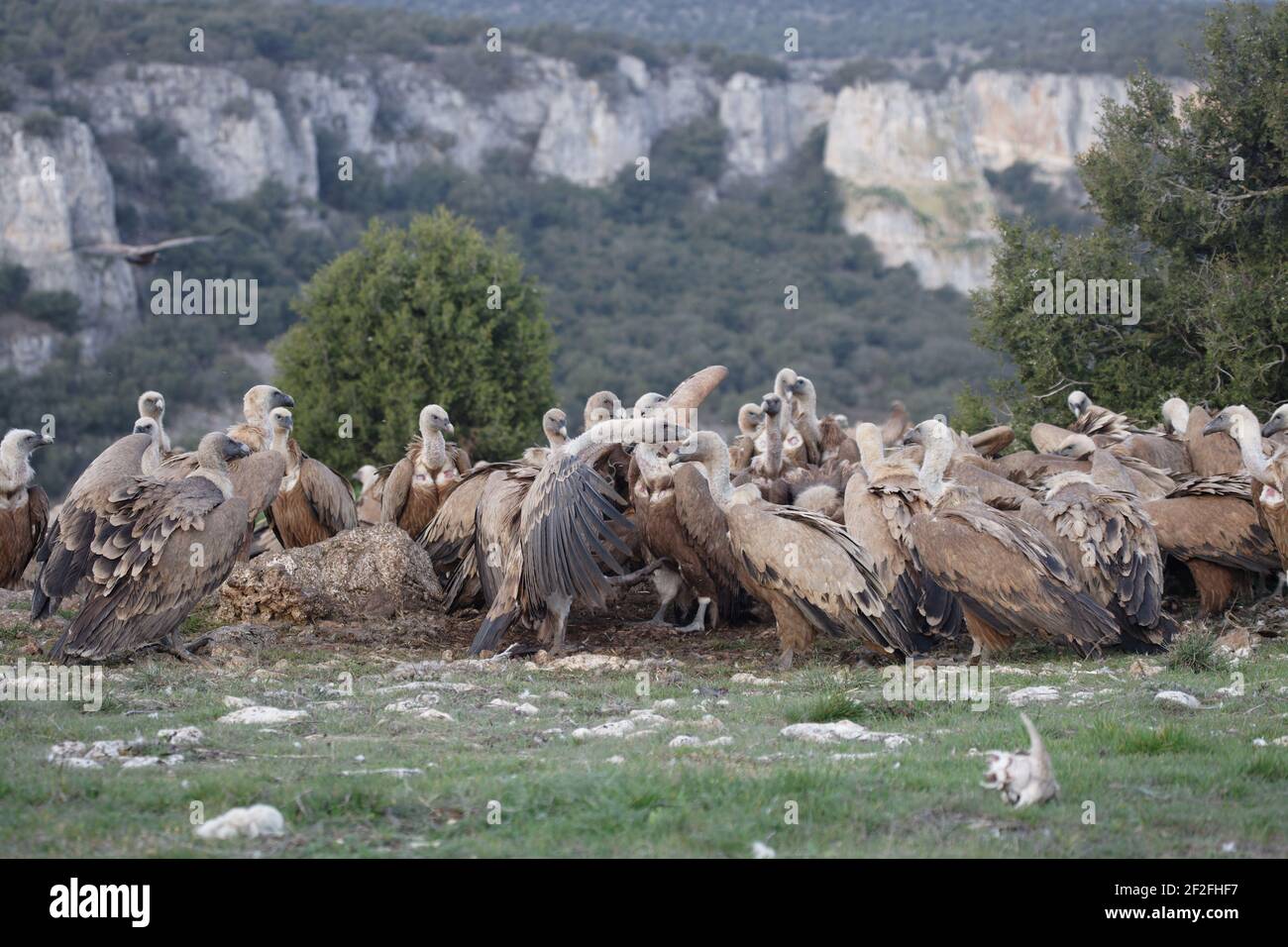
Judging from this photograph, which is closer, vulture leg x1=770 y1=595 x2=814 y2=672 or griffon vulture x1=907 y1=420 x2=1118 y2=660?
griffon vulture x1=907 y1=420 x2=1118 y2=660

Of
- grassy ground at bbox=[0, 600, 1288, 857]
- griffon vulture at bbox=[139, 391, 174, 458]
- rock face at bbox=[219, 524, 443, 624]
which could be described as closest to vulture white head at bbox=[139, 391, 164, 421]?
griffon vulture at bbox=[139, 391, 174, 458]

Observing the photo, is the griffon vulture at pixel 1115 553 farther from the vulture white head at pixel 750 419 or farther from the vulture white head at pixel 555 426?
the vulture white head at pixel 750 419

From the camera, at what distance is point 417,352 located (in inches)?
1026

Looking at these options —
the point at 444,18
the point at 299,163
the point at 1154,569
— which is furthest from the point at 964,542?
the point at 444,18

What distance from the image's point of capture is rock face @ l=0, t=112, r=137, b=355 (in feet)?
178

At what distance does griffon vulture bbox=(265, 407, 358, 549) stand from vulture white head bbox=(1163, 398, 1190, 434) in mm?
7863

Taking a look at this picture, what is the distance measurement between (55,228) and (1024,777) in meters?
55.8

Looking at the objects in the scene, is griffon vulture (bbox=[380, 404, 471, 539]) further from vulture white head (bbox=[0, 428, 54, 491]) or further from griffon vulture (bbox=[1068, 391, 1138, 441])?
griffon vulture (bbox=[1068, 391, 1138, 441])

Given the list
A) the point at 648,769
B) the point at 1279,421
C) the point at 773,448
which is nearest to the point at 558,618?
the point at 773,448

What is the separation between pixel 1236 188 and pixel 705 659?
383 inches

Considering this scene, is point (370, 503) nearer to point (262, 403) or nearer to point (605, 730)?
point (262, 403)

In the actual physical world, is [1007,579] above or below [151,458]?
below

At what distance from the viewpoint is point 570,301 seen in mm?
55938

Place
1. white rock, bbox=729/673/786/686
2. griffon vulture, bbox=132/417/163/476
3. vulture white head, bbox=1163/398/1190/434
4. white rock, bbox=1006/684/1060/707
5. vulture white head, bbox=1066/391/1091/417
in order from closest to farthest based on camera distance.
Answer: white rock, bbox=1006/684/1060/707 < white rock, bbox=729/673/786/686 < griffon vulture, bbox=132/417/163/476 < vulture white head, bbox=1163/398/1190/434 < vulture white head, bbox=1066/391/1091/417
